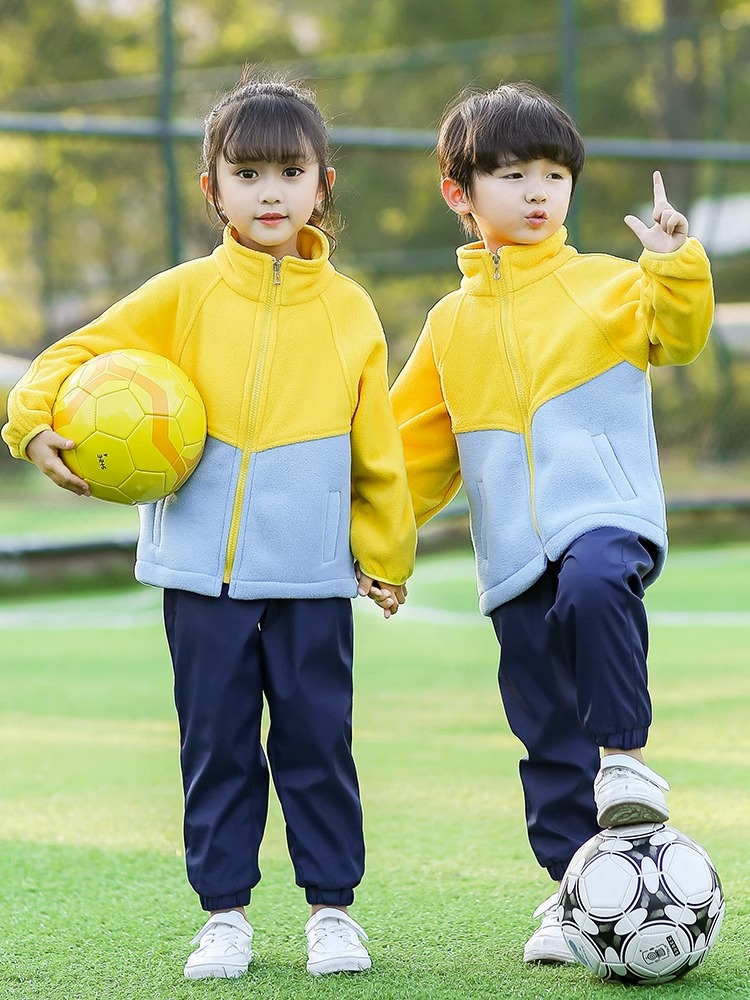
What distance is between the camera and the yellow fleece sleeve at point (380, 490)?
8.93ft

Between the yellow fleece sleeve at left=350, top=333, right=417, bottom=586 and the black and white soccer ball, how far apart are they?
62 centimetres

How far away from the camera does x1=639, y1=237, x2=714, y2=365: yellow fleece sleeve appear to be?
2.54m

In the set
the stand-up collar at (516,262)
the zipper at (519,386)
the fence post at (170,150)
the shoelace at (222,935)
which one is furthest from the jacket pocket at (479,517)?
the fence post at (170,150)

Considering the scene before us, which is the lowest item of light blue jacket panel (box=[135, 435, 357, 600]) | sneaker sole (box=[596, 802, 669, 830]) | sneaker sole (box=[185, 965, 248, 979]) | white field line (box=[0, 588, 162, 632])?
sneaker sole (box=[185, 965, 248, 979])

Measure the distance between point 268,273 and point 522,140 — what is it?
52cm

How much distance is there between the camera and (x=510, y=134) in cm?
272

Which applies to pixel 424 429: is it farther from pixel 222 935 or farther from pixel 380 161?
pixel 380 161

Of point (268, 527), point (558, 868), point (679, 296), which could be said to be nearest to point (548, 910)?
point (558, 868)

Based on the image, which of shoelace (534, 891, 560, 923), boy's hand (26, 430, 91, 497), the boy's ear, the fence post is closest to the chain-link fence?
the fence post

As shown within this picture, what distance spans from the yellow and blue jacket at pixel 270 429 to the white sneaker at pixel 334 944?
0.58 meters

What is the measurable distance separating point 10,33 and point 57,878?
7013 millimetres

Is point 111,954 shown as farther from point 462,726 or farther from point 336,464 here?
point 462,726

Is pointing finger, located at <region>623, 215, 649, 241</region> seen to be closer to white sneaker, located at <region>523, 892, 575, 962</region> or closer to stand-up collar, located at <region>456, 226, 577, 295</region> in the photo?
stand-up collar, located at <region>456, 226, 577, 295</region>

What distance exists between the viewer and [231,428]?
271 cm
